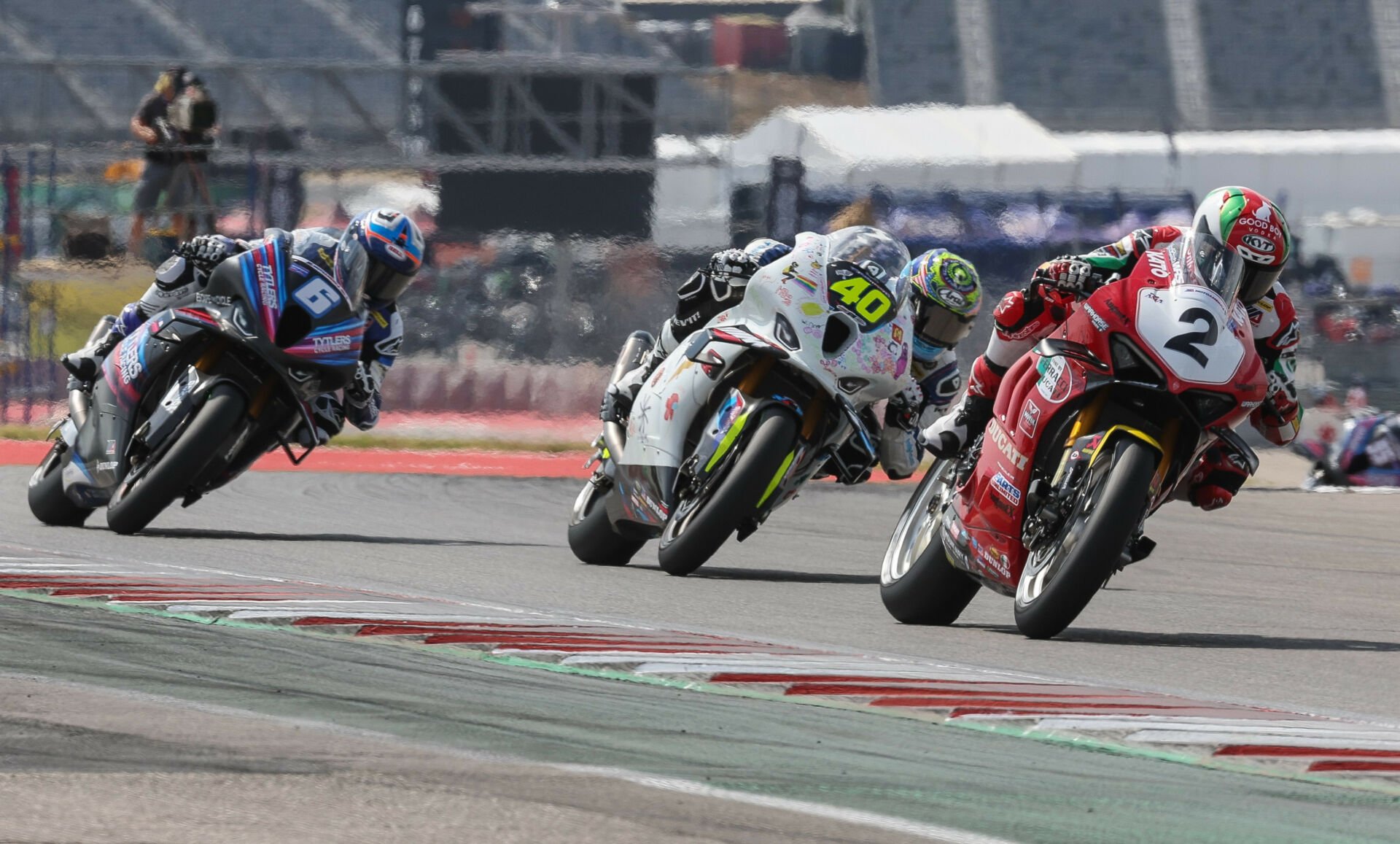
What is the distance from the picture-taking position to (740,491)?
8539 mm

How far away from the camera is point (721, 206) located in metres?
19.0

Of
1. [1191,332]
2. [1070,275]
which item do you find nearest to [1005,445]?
[1070,275]

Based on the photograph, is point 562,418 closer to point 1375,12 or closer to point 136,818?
point 136,818

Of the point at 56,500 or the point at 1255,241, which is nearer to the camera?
the point at 1255,241

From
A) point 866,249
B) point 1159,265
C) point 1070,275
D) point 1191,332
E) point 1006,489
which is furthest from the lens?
point 866,249

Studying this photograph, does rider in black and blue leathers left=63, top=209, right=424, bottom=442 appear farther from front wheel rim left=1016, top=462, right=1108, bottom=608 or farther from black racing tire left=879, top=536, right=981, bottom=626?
front wheel rim left=1016, top=462, right=1108, bottom=608

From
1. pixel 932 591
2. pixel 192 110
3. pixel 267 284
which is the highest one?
pixel 267 284

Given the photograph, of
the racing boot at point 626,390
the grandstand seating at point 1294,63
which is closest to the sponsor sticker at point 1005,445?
the racing boot at point 626,390

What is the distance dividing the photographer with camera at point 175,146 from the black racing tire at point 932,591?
39.0 ft

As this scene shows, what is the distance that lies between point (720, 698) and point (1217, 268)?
2.21 m

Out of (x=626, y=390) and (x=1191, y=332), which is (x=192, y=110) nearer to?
(x=626, y=390)

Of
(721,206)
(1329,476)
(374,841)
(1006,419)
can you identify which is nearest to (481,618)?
(1006,419)

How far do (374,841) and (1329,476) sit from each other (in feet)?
43.8

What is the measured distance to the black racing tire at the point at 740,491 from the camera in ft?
28.1
